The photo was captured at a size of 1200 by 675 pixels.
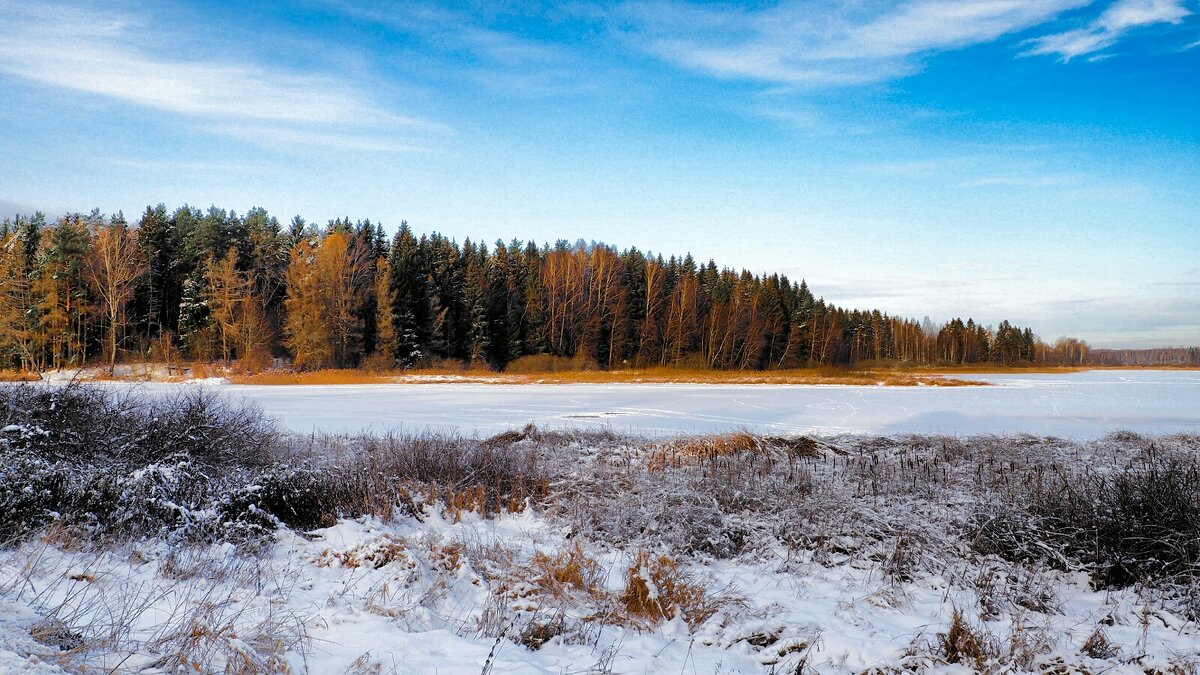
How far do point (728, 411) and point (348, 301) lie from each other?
100 feet

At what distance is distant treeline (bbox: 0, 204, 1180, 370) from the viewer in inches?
1623

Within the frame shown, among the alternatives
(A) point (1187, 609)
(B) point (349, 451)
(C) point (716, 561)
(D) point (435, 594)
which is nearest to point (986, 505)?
(A) point (1187, 609)

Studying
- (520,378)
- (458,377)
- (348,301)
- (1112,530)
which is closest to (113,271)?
(348,301)

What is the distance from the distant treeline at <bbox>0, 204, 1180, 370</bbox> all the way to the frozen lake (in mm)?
17437

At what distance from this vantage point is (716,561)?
22.5 feet

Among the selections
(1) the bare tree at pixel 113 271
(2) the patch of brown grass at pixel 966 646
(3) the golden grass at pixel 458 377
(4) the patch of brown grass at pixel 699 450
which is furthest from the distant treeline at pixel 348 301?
(2) the patch of brown grass at pixel 966 646

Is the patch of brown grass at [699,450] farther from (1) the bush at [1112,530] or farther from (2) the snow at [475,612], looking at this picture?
(1) the bush at [1112,530]

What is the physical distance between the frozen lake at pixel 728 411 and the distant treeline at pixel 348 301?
1744cm

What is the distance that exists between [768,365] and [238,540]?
67121 mm

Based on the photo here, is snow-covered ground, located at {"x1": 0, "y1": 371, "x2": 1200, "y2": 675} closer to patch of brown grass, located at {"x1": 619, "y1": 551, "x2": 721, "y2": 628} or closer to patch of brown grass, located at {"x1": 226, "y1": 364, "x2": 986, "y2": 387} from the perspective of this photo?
patch of brown grass, located at {"x1": 619, "y1": 551, "x2": 721, "y2": 628}

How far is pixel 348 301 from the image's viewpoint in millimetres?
43594

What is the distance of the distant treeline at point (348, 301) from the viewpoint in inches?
1623

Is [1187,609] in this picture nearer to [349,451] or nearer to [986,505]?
[986,505]

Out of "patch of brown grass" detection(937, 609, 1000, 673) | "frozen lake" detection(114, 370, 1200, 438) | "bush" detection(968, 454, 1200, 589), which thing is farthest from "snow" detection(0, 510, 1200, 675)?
"frozen lake" detection(114, 370, 1200, 438)
